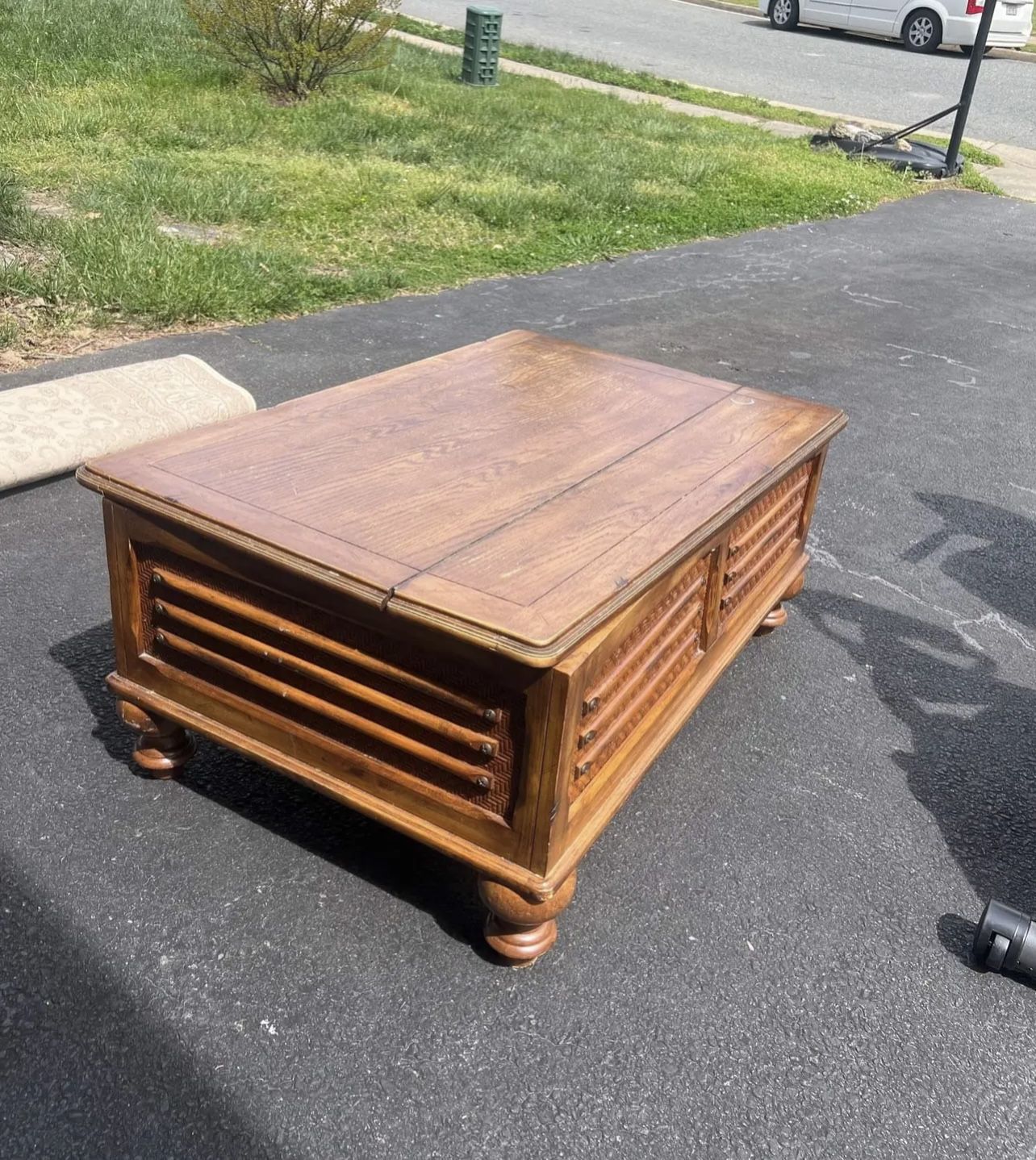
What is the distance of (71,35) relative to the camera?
32.2 feet

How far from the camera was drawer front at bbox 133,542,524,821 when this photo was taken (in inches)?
69.6

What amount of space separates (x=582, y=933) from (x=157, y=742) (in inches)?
35.9

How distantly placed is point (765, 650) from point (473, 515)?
4.20ft

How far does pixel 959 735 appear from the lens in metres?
2.69

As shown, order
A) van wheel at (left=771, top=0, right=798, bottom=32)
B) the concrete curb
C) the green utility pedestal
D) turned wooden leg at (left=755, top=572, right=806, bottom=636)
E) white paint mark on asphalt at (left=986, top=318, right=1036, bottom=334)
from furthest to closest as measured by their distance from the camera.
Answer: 1. van wheel at (left=771, top=0, right=798, bottom=32)
2. the green utility pedestal
3. the concrete curb
4. white paint mark on asphalt at (left=986, top=318, right=1036, bottom=334)
5. turned wooden leg at (left=755, top=572, right=806, bottom=636)

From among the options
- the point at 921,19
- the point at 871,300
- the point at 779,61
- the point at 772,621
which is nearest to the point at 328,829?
the point at 772,621

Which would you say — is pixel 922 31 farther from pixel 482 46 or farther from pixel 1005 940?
pixel 1005 940

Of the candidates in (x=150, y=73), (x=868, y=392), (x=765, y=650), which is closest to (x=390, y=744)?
(x=765, y=650)

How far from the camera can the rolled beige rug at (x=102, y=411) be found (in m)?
3.35

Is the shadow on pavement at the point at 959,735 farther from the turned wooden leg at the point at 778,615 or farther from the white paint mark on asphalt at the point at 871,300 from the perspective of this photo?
the white paint mark on asphalt at the point at 871,300

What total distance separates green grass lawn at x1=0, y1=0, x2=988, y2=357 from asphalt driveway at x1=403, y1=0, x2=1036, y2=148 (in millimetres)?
3684

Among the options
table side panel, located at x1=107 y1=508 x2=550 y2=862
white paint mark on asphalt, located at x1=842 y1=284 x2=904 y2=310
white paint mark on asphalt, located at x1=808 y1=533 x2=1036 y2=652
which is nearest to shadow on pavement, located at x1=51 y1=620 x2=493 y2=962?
table side panel, located at x1=107 y1=508 x2=550 y2=862

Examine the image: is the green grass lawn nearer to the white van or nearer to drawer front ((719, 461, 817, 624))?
drawer front ((719, 461, 817, 624))

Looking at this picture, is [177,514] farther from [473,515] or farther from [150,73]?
[150,73]
